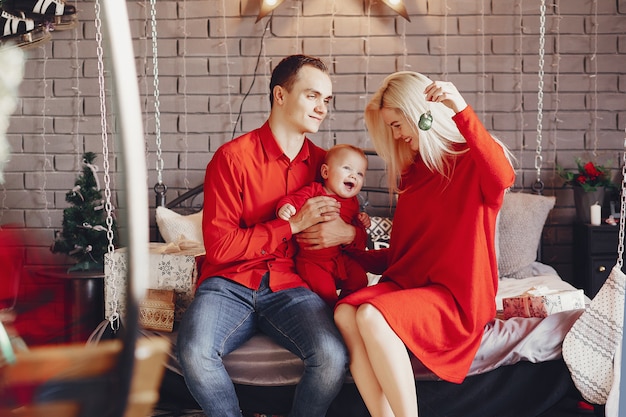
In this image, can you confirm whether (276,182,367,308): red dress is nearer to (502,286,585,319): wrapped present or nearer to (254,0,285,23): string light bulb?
(502,286,585,319): wrapped present

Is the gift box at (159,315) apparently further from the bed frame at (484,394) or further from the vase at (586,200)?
the vase at (586,200)

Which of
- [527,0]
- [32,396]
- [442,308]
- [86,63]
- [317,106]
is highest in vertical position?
[527,0]

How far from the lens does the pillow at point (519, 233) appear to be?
3.25 m

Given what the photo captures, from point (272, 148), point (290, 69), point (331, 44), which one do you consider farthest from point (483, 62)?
point (272, 148)

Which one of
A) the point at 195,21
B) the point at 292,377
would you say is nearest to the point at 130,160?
the point at 292,377

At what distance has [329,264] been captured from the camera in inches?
89.1

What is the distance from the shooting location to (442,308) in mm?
2023

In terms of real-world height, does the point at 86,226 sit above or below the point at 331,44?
below

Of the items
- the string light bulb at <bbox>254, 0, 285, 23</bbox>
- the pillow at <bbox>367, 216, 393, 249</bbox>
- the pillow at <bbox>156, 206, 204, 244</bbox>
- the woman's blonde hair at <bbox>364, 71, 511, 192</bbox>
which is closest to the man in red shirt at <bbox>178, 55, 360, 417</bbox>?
the woman's blonde hair at <bbox>364, 71, 511, 192</bbox>

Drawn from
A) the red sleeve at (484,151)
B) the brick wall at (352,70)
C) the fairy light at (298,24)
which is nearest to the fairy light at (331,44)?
the brick wall at (352,70)

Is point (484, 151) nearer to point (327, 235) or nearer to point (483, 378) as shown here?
point (327, 235)

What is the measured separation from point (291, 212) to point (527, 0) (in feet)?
7.32

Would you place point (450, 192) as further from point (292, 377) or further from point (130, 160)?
point (130, 160)

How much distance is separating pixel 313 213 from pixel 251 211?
0.23 metres
